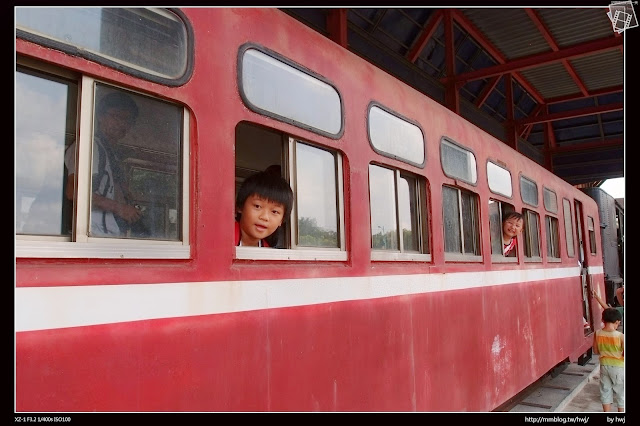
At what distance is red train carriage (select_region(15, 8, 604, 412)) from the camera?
4.84 ft

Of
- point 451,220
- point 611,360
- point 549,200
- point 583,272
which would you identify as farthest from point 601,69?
point 451,220

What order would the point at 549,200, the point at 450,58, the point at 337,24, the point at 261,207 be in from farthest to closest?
the point at 450,58 → the point at 549,200 → the point at 337,24 → the point at 261,207

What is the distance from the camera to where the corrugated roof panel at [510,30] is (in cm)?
709

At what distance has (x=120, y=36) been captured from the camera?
65.7 inches

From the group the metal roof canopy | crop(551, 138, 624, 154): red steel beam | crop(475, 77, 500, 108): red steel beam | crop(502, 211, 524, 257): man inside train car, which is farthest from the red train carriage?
crop(551, 138, 624, 154): red steel beam

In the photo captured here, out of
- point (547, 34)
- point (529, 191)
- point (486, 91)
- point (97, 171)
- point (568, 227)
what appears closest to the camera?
point (97, 171)

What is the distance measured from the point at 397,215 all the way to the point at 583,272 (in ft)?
17.4

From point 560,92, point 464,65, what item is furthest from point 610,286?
point 464,65

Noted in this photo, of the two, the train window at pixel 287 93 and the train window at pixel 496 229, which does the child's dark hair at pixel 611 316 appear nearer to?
the train window at pixel 496 229

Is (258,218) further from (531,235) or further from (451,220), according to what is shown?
(531,235)

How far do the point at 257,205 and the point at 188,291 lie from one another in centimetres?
59

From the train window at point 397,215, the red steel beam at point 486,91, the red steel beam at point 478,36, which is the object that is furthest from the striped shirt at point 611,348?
the red steel beam at point 486,91

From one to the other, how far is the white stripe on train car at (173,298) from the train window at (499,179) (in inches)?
74.7

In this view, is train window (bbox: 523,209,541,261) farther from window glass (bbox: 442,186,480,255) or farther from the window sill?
the window sill
